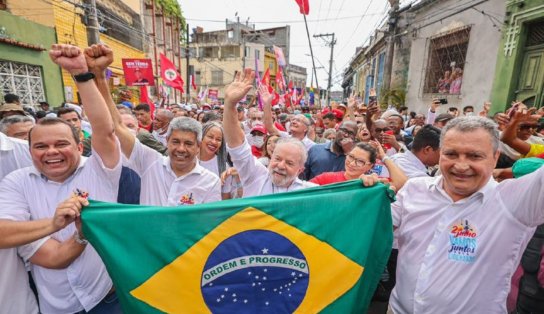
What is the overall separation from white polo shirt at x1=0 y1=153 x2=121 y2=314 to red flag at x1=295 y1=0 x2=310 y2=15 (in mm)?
8718

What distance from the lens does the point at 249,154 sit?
2.53 meters

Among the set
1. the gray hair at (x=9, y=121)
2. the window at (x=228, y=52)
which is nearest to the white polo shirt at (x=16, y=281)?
the gray hair at (x=9, y=121)

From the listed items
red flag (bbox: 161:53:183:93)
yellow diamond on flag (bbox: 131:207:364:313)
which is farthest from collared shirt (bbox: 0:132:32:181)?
red flag (bbox: 161:53:183:93)

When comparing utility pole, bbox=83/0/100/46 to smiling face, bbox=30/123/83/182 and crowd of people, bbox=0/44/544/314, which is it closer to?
crowd of people, bbox=0/44/544/314

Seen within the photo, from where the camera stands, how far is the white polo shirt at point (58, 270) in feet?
5.72

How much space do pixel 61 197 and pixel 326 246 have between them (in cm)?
169

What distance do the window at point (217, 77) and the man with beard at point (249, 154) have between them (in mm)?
40044

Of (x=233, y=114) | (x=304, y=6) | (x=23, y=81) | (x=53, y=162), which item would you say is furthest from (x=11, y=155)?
(x=23, y=81)

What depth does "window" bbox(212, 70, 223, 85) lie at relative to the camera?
40622 millimetres

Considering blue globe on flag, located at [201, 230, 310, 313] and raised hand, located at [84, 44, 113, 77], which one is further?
raised hand, located at [84, 44, 113, 77]

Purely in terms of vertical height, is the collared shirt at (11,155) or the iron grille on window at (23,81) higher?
the iron grille on window at (23,81)

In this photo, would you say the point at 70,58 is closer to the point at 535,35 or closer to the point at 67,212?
the point at 67,212

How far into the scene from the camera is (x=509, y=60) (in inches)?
343

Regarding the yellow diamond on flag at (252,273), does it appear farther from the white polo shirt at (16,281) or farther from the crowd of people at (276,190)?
the white polo shirt at (16,281)
